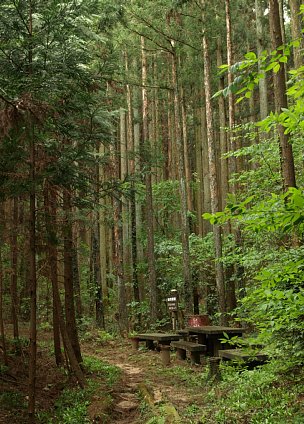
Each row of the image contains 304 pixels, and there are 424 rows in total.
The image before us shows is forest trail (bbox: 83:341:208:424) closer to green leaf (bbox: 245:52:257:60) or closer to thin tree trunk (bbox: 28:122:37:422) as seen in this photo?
thin tree trunk (bbox: 28:122:37:422)

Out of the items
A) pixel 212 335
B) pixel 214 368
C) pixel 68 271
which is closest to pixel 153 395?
pixel 214 368

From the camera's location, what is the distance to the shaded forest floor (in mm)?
6012

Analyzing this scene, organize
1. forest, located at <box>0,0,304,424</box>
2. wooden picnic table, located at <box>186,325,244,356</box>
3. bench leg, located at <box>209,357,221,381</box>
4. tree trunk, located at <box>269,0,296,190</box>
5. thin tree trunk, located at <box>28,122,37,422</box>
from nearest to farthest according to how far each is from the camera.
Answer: forest, located at <box>0,0,304,424</box> < tree trunk, located at <box>269,0,296,190</box> < thin tree trunk, located at <box>28,122,37,422</box> < bench leg, located at <box>209,357,221,381</box> < wooden picnic table, located at <box>186,325,244,356</box>

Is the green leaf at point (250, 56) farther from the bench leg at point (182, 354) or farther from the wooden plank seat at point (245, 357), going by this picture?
the bench leg at point (182, 354)

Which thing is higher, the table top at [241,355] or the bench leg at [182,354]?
the table top at [241,355]

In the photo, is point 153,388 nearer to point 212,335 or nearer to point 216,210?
point 212,335

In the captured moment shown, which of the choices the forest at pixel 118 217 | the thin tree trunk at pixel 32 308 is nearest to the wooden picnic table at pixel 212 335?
the forest at pixel 118 217

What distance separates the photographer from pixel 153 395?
8.33m

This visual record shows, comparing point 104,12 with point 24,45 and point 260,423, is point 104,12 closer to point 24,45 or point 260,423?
point 24,45

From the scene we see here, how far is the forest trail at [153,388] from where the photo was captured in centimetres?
742

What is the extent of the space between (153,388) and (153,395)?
2.93 feet

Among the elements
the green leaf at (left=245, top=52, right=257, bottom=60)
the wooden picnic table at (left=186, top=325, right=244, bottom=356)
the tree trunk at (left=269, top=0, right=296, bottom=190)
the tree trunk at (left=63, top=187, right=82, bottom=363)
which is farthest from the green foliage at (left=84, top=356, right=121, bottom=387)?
the green leaf at (left=245, top=52, right=257, bottom=60)

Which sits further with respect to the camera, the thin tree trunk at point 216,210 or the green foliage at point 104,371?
the thin tree trunk at point 216,210

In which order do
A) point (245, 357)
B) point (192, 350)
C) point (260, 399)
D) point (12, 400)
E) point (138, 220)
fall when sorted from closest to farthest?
point (260, 399) → point (245, 357) → point (12, 400) → point (192, 350) → point (138, 220)
